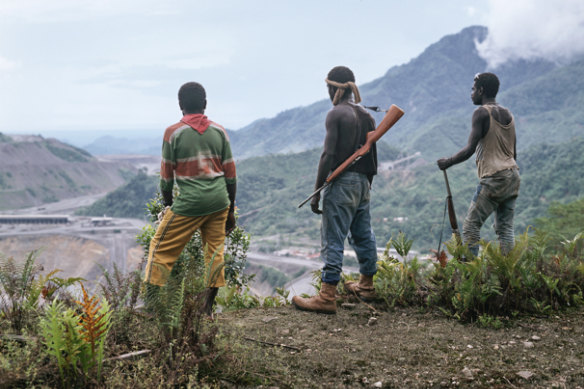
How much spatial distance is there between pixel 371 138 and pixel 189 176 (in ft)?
5.62

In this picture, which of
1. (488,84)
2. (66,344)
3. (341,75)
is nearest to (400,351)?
(66,344)

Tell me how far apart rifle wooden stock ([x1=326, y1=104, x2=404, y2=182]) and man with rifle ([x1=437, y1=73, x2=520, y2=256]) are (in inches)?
28.3

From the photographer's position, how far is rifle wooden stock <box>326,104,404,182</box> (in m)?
3.93

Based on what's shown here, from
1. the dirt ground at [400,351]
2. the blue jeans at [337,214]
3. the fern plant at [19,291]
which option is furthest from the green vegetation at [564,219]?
the fern plant at [19,291]

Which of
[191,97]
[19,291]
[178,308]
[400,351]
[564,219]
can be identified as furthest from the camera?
[564,219]

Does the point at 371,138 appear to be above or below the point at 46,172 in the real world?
below

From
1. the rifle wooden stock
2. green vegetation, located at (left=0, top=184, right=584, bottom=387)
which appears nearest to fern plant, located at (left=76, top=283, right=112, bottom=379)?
green vegetation, located at (left=0, top=184, right=584, bottom=387)

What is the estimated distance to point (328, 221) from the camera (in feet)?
13.1

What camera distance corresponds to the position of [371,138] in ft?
13.2

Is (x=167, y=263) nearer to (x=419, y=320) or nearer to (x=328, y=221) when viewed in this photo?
(x=328, y=221)

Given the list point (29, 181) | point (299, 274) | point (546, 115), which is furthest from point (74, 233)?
point (546, 115)

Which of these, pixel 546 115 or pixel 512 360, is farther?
pixel 546 115

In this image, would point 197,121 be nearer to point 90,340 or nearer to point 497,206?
point 90,340

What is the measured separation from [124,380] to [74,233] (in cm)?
9139
